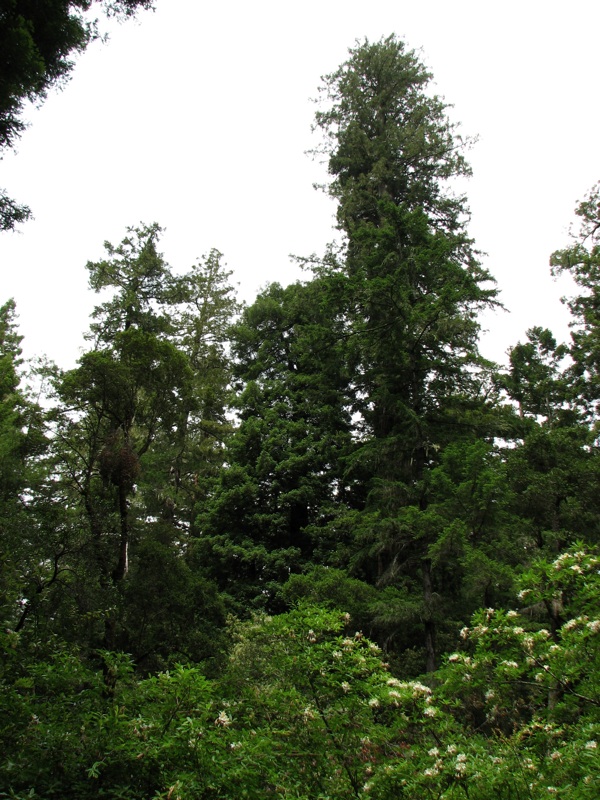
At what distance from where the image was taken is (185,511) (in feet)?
62.1

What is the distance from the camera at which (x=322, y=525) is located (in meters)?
15.6

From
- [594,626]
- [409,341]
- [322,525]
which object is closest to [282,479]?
[322,525]

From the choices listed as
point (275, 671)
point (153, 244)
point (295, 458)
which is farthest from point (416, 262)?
point (275, 671)

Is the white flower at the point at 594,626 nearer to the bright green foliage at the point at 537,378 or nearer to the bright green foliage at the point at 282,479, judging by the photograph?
the bright green foliage at the point at 282,479

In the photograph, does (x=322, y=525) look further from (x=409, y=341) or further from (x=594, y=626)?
(x=594, y=626)

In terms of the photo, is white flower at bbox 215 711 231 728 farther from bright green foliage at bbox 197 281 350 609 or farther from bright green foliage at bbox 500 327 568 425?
bright green foliage at bbox 500 327 568 425

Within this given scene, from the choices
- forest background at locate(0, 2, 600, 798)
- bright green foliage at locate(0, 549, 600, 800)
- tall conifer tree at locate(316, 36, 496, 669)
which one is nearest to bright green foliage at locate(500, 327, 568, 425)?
forest background at locate(0, 2, 600, 798)

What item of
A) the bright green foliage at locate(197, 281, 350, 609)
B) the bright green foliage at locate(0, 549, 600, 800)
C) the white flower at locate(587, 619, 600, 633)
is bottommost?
the bright green foliage at locate(0, 549, 600, 800)

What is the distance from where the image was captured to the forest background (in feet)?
13.2

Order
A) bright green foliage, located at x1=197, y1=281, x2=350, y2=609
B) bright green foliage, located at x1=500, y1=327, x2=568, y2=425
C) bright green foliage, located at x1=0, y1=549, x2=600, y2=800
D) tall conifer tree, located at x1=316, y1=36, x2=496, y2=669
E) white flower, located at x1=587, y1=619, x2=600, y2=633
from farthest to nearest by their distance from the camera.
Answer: bright green foliage, located at x1=500, y1=327, x2=568, y2=425
bright green foliage, located at x1=197, y1=281, x2=350, y2=609
tall conifer tree, located at x1=316, y1=36, x2=496, y2=669
white flower, located at x1=587, y1=619, x2=600, y2=633
bright green foliage, located at x1=0, y1=549, x2=600, y2=800

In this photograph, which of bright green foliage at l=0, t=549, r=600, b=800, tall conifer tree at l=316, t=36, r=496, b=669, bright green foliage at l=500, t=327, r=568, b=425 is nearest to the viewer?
bright green foliage at l=0, t=549, r=600, b=800

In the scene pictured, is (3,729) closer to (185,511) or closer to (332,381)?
(332,381)

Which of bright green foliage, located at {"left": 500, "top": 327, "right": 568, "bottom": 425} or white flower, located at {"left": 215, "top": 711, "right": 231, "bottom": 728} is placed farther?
bright green foliage, located at {"left": 500, "top": 327, "right": 568, "bottom": 425}

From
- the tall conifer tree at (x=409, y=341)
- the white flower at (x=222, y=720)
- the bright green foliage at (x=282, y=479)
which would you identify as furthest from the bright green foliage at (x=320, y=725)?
the bright green foliage at (x=282, y=479)
